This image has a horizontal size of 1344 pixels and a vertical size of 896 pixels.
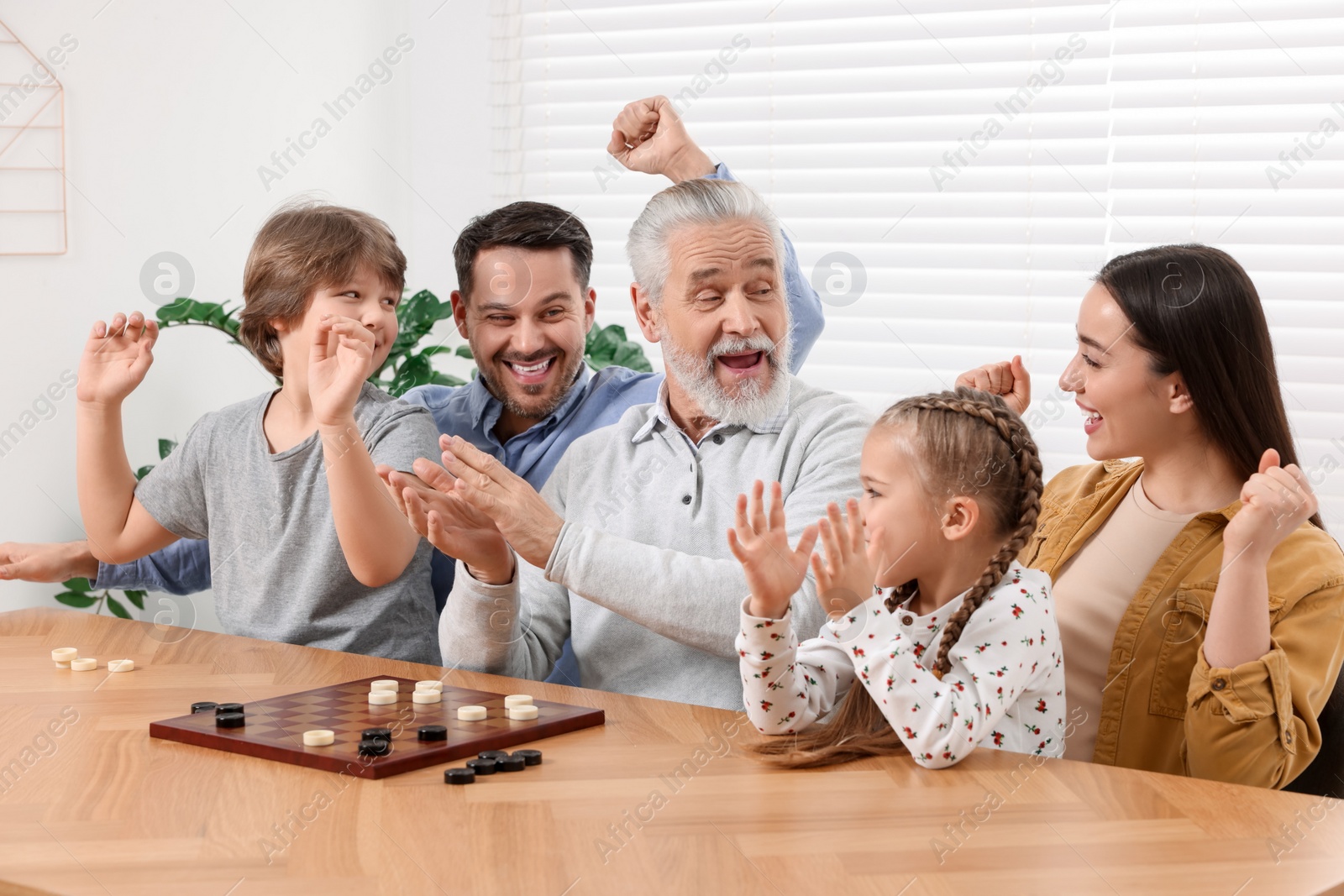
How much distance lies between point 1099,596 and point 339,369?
1053 mm

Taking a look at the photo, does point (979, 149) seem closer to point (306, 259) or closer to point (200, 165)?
point (306, 259)

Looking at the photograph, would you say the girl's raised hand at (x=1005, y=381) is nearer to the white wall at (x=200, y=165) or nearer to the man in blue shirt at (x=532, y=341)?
the man in blue shirt at (x=532, y=341)

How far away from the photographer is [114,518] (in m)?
2.12

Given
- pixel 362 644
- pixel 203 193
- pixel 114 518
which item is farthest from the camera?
pixel 203 193

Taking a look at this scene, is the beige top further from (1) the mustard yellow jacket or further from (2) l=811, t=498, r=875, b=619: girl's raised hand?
(2) l=811, t=498, r=875, b=619: girl's raised hand

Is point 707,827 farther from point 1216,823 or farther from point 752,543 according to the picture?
point 1216,823

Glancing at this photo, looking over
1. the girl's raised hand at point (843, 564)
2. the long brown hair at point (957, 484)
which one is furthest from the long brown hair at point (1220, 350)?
the girl's raised hand at point (843, 564)

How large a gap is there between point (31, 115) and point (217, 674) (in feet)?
5.77

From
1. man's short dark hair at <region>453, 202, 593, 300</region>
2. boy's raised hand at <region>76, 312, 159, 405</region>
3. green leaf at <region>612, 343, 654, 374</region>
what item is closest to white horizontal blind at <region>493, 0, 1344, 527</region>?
green leaf at <region>612, 343, 654, 374</region>

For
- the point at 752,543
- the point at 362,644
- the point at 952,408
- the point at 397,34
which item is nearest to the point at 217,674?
the point at 362,644

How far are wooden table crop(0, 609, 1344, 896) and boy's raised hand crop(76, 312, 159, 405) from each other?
2.32 ft

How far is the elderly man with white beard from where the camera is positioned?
1.60 meters

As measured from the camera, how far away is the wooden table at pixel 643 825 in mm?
963

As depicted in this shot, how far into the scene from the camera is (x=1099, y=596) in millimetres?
1679
